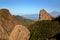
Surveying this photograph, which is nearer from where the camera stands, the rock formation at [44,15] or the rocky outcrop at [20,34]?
the rocky outcrop at [20,34]

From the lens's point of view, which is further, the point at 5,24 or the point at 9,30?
the point at 5,24

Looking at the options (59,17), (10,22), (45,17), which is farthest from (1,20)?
(59,17)

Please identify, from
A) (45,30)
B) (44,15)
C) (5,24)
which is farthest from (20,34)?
(44,15)

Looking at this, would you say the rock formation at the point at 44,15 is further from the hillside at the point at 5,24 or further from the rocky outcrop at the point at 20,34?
the rocky outcrop at the point at 20,34

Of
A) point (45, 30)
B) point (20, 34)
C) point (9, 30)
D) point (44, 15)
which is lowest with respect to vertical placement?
point (9, 30)

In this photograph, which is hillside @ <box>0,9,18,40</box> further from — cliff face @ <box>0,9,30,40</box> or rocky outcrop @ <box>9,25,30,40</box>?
rocky outcrop @ <box>9,25,30,40</box>

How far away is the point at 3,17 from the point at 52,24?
945 inches

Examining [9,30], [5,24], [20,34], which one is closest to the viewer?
[20,34]

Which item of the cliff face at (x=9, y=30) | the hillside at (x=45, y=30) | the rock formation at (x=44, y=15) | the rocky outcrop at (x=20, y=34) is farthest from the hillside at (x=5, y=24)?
the hillside at (x=45, y=30)

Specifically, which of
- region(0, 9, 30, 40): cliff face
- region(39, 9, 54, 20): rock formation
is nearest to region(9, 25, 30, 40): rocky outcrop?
region(0, 9, 30, 40): cliff face

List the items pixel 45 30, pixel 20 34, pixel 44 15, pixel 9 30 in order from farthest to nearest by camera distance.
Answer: pixel 44 15 < pixel 9 30 < pixel 20 34 < pixel 45 30

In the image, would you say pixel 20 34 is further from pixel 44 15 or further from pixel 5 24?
pixel 44 15

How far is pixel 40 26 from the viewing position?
24172 mm

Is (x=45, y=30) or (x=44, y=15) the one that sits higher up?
(x=44, y=15)
